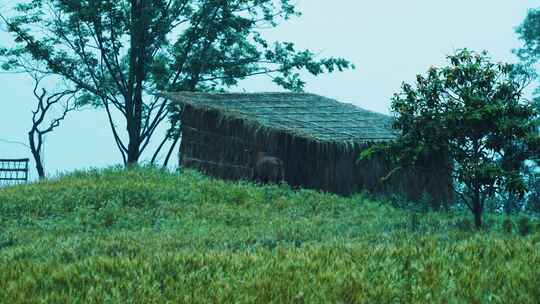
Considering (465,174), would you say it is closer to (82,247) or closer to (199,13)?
(82,247)

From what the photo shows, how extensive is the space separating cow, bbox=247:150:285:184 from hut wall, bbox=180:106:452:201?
10.3 inches

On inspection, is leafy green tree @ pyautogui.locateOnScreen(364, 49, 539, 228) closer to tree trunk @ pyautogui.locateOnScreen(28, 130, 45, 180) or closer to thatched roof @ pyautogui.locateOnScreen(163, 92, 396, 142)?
thatched roof @ pyautogui.locateOnScreen(163, 92, 396, 142)

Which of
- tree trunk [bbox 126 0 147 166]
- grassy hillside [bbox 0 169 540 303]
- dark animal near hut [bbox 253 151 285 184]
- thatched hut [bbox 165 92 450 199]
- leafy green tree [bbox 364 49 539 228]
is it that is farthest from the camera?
tree trunk [bbox 126 0 147 166]

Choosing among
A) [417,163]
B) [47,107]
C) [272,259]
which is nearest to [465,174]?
[417,163]

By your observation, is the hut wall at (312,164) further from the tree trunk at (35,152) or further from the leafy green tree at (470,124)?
the tree trunk at (35,152)

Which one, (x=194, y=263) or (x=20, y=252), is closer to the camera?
(x=194, y=263)

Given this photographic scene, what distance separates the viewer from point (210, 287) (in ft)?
26.7

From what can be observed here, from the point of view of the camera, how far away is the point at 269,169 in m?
23.0

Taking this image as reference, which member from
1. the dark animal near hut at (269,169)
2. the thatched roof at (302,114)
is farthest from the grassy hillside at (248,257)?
the thatched roof at (302,114)

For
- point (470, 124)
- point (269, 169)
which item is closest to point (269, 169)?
point (269, 169)

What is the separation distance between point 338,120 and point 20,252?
15.5m

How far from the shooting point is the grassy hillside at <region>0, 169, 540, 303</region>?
8.08 meters

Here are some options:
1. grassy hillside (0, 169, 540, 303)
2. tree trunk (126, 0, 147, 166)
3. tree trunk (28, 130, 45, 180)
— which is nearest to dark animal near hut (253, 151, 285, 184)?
grassy hillside (0, 169, 540, 303)

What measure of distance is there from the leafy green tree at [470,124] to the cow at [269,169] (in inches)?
280
